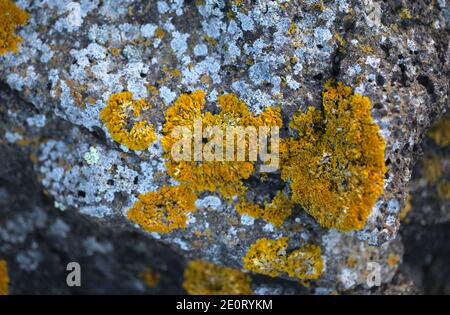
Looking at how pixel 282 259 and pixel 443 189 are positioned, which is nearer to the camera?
pixel 282 259

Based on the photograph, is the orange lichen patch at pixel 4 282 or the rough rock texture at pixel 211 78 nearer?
the rough rock texture at pixel 211 78

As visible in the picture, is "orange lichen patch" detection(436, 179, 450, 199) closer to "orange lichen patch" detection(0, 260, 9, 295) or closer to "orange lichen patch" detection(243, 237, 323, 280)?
"orange lichen patch" detection(243, 237, 323, 280)

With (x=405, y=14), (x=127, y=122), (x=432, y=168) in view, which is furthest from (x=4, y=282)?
(x=405, y=14)

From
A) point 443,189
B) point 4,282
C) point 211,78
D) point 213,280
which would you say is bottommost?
point 4,282

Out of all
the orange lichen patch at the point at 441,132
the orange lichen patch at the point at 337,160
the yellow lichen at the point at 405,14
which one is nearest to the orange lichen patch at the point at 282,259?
the orange lichen patch at the point at 337,160

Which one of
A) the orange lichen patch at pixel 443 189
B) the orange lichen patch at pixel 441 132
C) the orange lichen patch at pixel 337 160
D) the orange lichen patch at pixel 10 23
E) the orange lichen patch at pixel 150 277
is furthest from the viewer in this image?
the orange lichen patch at pixel 150 277

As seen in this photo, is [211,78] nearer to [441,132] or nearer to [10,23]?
[10,23]

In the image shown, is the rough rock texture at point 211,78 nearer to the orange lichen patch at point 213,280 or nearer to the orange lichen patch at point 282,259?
the orange lichen patch at point 282,259
